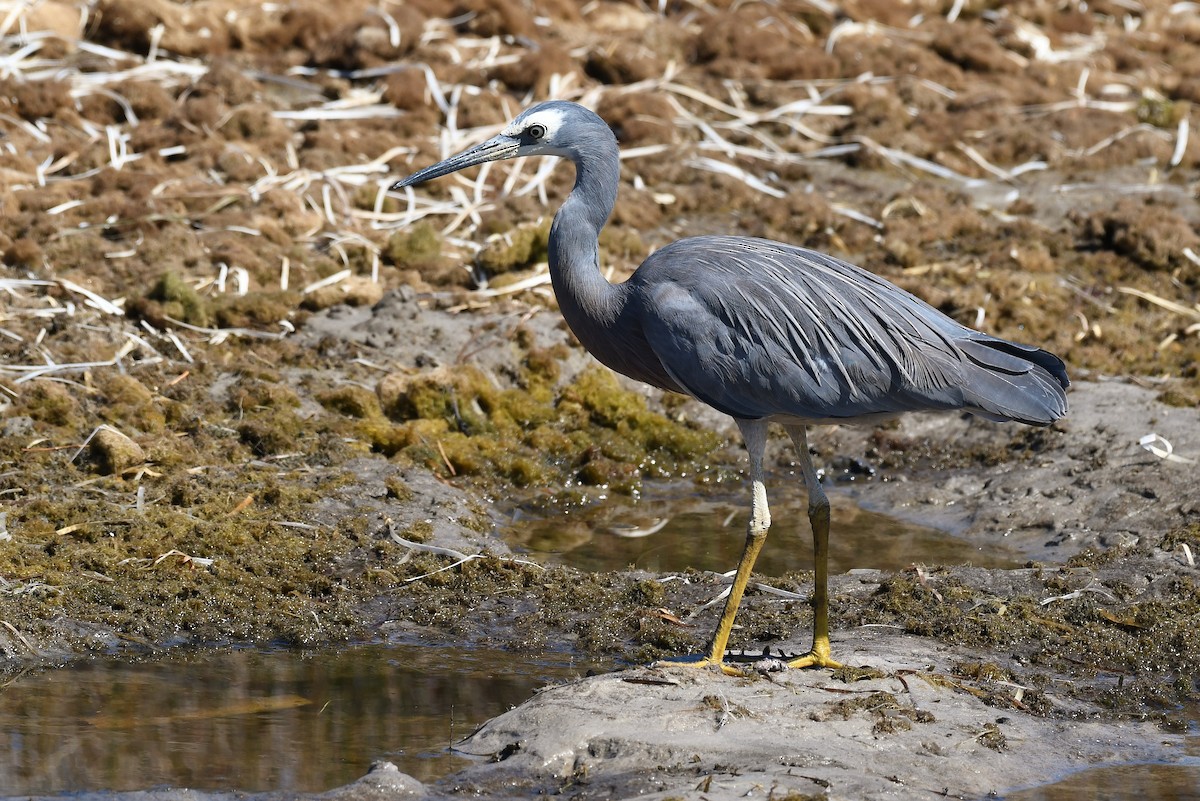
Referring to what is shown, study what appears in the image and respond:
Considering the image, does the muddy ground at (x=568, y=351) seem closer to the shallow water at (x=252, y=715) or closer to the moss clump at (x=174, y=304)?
the moss clump at (x=174, y=304)

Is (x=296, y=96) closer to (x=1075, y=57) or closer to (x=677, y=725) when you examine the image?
(x=1075, y=57)

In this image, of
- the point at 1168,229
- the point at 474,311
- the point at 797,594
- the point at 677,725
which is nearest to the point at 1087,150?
the point at 1168,229

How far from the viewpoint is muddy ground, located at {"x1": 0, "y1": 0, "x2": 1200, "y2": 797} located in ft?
22.1

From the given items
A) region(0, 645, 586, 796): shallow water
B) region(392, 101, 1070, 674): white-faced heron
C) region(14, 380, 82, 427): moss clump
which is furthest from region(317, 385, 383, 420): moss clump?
region(392, 101, 1070, 674): white-faced heron

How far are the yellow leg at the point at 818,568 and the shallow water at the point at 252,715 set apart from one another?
1.13 m

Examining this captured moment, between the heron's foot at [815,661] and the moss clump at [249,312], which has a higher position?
the heron's foot at [815,661]

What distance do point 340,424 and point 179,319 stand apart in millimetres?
1576

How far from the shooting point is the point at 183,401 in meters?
9.39

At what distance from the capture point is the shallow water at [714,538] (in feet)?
28.1

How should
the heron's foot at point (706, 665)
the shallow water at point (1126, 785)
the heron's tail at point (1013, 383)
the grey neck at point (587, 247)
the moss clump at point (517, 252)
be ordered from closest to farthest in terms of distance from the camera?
the shallow water at point (1126, 785), the heron's foot at point (706, 665), the heron's tail at point (1013, 383), the grey neck at point (587, 247), the moss clump at point (517, 252)

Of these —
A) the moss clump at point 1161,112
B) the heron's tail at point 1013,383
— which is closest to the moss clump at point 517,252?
the heron's tail at point 1013,383

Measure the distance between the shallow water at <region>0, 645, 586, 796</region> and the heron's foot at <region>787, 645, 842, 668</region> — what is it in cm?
107

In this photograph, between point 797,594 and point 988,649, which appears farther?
point 797,594

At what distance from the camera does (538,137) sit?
24.3ft
